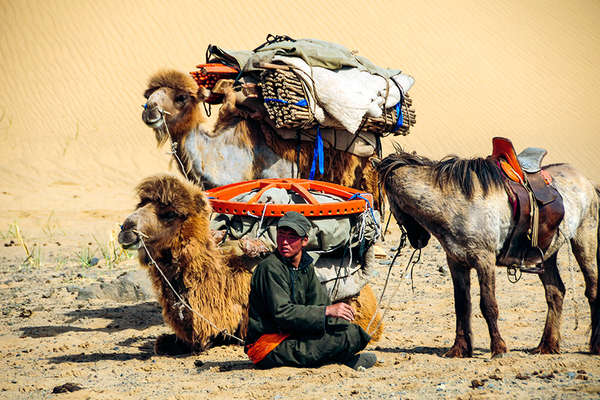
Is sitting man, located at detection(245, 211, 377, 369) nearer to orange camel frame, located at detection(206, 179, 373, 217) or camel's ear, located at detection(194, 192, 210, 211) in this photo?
orange camel frame, located at detection(206, 179, 373, 217)

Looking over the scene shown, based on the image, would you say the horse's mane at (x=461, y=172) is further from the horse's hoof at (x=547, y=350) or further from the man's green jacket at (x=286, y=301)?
the horse's hoof at (x=547, y=350)

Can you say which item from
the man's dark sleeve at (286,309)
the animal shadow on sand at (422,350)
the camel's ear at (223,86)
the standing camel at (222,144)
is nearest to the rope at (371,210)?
the animal shadow on sand at (422,350)

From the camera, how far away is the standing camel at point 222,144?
7.01 meters

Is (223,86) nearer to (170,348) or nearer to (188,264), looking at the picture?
(188,264)

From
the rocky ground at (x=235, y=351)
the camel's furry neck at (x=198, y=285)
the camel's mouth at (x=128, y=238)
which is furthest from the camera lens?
the camel's furry neck at (x=198, y=285)

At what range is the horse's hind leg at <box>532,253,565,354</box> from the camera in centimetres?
527

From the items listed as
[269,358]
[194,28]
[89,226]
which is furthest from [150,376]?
[194,28]

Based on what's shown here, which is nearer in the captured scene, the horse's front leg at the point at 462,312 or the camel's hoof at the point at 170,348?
the horse's front leg at the point at 462,312

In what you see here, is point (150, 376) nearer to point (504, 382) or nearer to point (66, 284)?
point (504, 382)

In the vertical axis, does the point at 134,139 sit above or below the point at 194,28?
below

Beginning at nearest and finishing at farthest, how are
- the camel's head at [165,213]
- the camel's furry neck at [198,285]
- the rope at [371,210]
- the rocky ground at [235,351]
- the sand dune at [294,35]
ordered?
the rocky ground at [235,351] < the camel's head at [165,213] < the camel's furry neck at [198,285] < the rope at [371,210] < the sand dune at [294,35]

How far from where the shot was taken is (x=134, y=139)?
22797mm

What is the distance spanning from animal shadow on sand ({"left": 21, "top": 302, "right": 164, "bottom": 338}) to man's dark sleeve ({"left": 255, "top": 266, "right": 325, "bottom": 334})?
2716 mm

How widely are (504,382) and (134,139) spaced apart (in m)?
20.3
